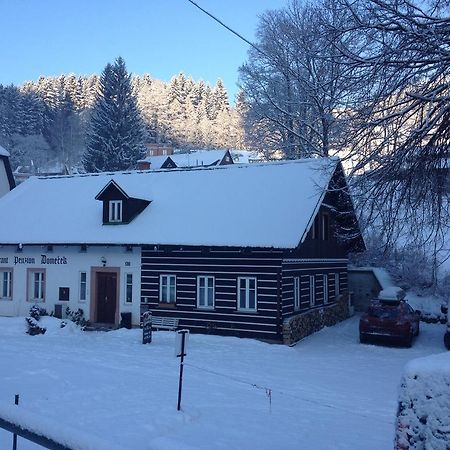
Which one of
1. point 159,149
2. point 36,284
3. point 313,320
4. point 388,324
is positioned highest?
point 159,149

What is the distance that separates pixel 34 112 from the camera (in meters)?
98.4

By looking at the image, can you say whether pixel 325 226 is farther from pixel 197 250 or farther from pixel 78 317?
pixel 78 317

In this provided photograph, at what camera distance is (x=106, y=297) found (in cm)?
2264

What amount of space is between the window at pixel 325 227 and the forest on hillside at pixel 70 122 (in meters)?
66.0

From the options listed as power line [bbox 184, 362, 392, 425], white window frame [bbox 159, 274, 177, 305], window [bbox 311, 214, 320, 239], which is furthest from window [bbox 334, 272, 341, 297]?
power line [bbox 184, 362, 392, 425]

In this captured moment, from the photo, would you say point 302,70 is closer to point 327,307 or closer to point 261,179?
point 261,179

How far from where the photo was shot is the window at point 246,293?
65.2ft

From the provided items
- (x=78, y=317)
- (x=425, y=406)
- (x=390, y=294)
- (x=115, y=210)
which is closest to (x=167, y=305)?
(x=78, y=317)

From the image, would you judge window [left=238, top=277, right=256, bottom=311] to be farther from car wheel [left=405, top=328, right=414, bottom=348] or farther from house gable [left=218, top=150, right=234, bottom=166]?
house gable [left=218, top=150, right=234, bottom=166]

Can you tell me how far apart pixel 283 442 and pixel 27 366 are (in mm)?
8439

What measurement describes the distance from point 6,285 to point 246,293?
12232 mm

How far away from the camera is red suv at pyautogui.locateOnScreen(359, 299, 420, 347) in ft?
60.5

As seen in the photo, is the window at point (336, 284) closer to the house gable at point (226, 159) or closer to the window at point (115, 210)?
the window at point (115, 210)

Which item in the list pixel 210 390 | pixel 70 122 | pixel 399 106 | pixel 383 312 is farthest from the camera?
pixel 70 122
